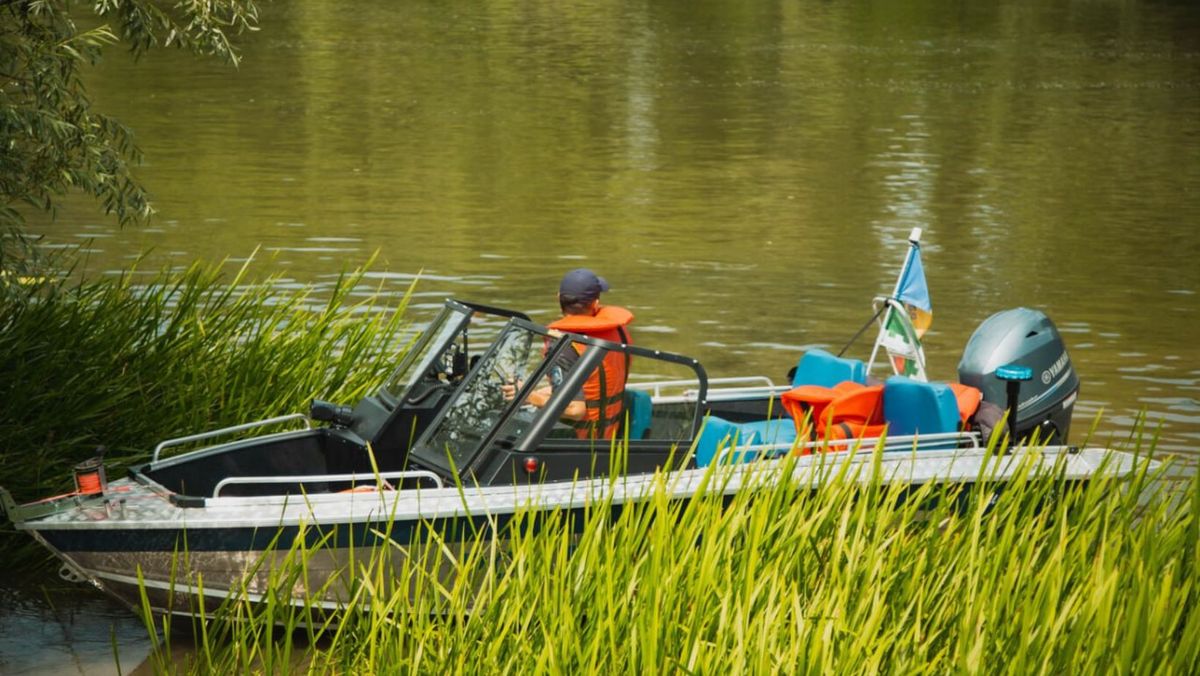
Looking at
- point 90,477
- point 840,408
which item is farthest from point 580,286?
point 90,477

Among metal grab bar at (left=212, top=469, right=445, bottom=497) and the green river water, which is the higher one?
metal grab bar at (left=212, top=469, right=445, bottom=497)

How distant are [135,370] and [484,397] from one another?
205cm

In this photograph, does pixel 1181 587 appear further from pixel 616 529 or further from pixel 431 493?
pixel 431 493

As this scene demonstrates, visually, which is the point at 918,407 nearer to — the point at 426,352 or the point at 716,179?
the point at 426,352

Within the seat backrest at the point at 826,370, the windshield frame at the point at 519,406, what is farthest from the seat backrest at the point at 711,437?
the seat backrest at the point at 826,370

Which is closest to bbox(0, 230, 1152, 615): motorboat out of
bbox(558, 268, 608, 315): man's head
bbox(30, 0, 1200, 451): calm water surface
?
bbox(558, 268, 608, 315): man's head

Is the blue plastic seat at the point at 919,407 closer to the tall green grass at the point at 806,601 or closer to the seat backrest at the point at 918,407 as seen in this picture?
the seat backrest at the point at 918,407

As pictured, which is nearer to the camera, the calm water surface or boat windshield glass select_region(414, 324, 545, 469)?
boat windshield glass select_region(414, 324, 545, 469)

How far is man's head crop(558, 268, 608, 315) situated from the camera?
25.0 ft

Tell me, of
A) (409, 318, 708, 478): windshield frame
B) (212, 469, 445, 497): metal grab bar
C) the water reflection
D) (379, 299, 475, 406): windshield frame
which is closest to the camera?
(212, 469, 445, 497): metal grab bar

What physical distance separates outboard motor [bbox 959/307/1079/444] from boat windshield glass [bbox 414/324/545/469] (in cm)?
233

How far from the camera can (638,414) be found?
7523 millimetres

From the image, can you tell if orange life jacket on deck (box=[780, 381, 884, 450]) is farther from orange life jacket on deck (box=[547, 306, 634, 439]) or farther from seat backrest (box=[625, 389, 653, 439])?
orange life jacket on deck (box=[547, 306, 634, 439])

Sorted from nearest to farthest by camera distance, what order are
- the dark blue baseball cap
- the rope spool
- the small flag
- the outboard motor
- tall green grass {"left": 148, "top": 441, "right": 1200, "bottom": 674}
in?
tall green grass {"left": 148, "top": 441, "right": 1200, "bottom": 674} < the rope spool < the dark blue baseball cap < the outboard motor < the small flag
